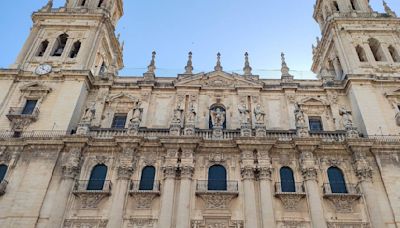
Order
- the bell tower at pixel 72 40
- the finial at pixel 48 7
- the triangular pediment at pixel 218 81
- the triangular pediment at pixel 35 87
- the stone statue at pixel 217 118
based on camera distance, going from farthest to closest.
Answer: the finial at pixel 48 7 < the bell tower at pixel 72 40 < the triangular pediment at pixel 218 81 < the triangular pediment at pixel 35 87 < the stone statue at pixel 217 118

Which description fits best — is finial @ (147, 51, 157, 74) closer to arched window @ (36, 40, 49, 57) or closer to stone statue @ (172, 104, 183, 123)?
stone statue @ (172, 104, 183, 123)

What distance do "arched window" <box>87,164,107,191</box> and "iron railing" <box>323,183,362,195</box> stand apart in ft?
40.3

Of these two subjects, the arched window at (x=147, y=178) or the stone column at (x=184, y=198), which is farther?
the arched window at (x=147, y=178)

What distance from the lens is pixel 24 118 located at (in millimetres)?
24062

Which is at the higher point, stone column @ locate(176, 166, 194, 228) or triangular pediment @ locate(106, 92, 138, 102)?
triangular pediment @ locate(106, 92, 138, 102)

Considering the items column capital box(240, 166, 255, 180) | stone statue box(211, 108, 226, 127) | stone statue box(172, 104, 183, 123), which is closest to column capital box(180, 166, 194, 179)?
column capital box(240, 166, 255, 180)

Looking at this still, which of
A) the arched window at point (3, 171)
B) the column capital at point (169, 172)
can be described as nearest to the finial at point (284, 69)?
the column capital at point (169, 172)

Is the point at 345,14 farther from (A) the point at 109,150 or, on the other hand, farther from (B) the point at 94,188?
(B) the point at 94,188

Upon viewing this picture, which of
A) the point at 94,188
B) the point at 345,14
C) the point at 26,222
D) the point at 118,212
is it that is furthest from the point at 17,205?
the point at 345,14

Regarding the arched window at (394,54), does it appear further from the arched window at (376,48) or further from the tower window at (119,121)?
the tower window at (119,121)

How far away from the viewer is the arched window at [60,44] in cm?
2948

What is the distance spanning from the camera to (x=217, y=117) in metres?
24.4

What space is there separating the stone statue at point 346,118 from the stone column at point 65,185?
1606 cm

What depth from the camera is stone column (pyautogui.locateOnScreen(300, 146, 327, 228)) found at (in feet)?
64.0
